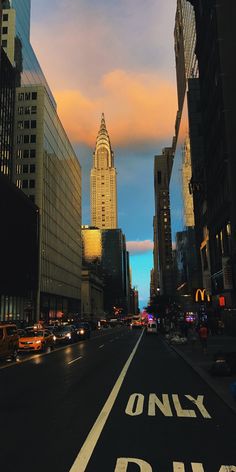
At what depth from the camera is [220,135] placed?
51094 mm

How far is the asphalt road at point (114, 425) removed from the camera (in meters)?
6.79

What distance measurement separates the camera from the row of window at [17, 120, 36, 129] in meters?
94.4

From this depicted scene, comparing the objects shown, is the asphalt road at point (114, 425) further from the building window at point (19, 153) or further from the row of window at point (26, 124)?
the row of window at point (26, 124)

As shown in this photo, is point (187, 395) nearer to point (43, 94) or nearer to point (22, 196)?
point (22, 196)

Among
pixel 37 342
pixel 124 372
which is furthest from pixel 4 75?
pixel 124 372

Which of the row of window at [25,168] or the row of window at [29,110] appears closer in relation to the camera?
the row of window at [25,168]

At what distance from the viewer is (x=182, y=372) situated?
19031 millimetres

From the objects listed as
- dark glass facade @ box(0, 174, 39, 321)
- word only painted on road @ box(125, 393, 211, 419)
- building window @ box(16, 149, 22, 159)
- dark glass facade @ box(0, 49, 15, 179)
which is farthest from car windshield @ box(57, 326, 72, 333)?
building window @ box(16, 149, 22, 159)

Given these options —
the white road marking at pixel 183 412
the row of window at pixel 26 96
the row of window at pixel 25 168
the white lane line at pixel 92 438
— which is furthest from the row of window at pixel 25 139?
the white road marking at pixel 183 412

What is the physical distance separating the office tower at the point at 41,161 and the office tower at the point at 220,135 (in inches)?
1614

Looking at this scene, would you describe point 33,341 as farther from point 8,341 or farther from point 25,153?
point 25,153

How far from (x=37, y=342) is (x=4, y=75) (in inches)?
2570

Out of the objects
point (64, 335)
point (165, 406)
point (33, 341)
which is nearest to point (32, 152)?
point (64, 335)

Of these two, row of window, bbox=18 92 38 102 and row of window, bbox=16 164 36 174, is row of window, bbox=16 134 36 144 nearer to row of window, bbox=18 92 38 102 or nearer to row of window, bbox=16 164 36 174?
row of window, bbox=16 164 36 174
